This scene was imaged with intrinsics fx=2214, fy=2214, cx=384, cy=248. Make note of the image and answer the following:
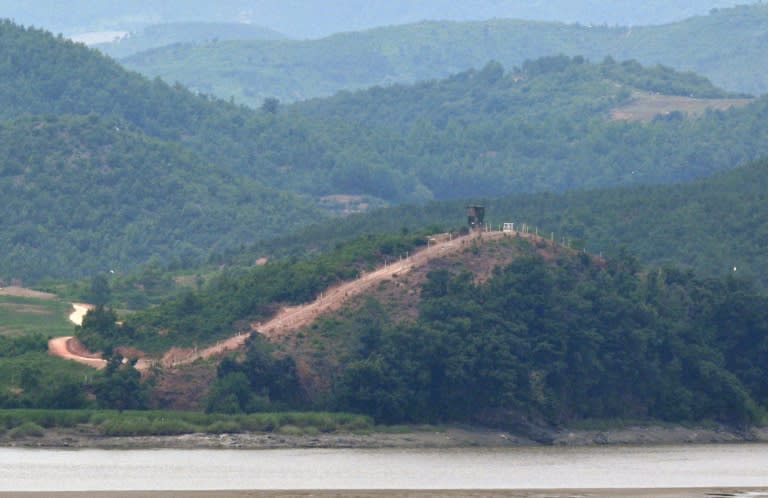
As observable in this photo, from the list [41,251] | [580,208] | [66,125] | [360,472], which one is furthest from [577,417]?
[66,125]

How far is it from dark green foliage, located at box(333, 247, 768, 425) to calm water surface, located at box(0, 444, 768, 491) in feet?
14.0

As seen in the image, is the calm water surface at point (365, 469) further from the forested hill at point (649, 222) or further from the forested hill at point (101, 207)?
the forested hill at point (101, 207)

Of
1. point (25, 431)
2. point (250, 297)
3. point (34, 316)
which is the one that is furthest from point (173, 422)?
point (34, 316)

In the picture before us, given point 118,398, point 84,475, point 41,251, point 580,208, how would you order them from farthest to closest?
point 41,251
point 580,208
point 118,398
point 84,475

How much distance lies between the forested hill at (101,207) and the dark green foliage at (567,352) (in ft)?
228

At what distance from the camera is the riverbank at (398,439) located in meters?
90.1

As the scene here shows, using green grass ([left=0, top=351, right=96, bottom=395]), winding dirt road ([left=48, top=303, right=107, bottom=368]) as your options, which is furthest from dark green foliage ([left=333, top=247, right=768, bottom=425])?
green grass ([left=0, top=351, right=96, bottom=395])

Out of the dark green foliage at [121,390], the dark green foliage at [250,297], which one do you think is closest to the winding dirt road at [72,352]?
the dark green foliage at [250,297]

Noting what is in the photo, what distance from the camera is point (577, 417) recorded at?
332 feet

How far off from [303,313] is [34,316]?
20.9 metres

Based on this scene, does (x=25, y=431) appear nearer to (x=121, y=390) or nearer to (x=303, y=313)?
(x=121, y=390)

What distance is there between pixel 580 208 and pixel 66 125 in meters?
61.5

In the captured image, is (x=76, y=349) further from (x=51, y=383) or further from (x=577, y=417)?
(x=577, y=417)

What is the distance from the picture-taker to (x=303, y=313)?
339 ft
